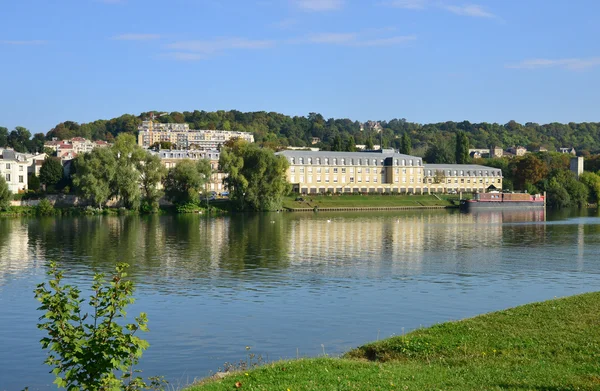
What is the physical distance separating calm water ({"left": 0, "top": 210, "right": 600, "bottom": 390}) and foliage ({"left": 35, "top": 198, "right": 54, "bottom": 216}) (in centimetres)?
2741

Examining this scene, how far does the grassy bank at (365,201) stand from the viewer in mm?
111938

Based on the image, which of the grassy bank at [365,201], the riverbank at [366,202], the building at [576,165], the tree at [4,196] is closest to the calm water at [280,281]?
the tree at [4,196]

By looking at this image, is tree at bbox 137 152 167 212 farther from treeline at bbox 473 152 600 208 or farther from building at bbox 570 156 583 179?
building at bbox 570 156 583 179

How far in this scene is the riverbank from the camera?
4355 inches

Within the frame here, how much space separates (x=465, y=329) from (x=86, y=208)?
7854 centimetres

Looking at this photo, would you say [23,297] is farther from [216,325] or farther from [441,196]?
[441,196]

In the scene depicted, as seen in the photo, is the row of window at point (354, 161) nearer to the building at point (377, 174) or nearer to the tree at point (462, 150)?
the building at point (377, 174)

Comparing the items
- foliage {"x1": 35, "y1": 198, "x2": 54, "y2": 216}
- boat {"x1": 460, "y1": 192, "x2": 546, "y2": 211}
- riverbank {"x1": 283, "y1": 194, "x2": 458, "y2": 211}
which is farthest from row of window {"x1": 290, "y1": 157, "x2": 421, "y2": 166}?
foliage {"x1": 35, "y1": 198, "x2": 54, "y2": 216}

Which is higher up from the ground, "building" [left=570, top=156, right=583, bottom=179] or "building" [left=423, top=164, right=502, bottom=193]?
"building" [left=570, top=156, right=583, bottom=179]

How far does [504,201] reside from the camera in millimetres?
124062

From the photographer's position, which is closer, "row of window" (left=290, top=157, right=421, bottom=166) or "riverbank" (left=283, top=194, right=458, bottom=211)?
"riverbank" (left=283, top=194, right=458, bottom=211)

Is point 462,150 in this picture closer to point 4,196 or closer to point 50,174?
point 50,174

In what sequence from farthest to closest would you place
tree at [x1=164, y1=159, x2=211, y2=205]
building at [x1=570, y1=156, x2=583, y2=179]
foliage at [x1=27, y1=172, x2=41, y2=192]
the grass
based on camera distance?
building at [x1=570, y1=156, x2=583, y2=179] → foliage at [x1=27, y1=172, x2=41, y2=192] → tree at [x1=164, y1=159, x2=211, y2=205] → the grass

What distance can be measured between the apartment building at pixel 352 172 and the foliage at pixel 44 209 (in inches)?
1902
